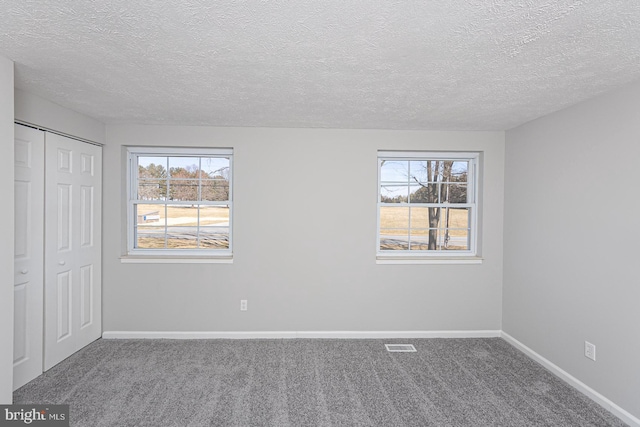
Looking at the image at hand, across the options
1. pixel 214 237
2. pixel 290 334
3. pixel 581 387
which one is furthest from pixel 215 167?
pixel 581 387

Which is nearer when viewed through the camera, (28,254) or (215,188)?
(28,254)

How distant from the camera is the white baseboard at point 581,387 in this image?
2457 mm

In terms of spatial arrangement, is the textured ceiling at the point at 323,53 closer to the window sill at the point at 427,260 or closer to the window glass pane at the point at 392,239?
the window glass pane at the point at 392,239

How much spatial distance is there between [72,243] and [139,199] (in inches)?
34.3

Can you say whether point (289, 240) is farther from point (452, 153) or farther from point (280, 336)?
point (452, 153)

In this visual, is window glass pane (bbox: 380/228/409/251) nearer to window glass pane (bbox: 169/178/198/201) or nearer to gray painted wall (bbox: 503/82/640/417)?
gray painted wall (bbox: 503/82/640/417)

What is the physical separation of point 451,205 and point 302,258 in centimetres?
191

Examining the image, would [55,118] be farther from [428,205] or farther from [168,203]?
[428,205]

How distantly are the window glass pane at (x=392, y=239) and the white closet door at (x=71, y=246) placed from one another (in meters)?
3.26

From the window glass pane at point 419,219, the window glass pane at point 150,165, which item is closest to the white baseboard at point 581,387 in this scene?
the window glass pane at point 419,219

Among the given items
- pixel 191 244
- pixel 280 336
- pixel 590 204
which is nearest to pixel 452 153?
pixel 590 204

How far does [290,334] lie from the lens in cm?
400

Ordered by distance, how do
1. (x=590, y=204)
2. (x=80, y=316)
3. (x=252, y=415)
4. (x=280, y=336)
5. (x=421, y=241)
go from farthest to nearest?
(x=421, y=241) < (x=280, y=336) < (x=80, y=316) < (x=590, y=204) < (x=252, y=415)

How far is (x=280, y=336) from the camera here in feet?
13.1
